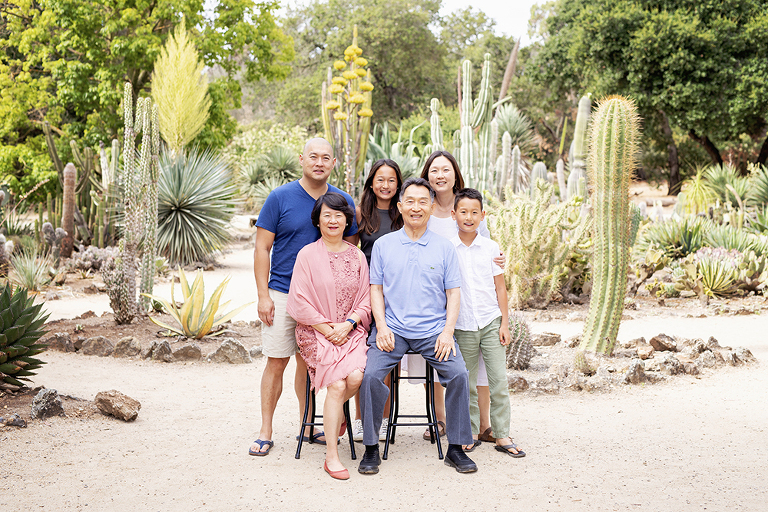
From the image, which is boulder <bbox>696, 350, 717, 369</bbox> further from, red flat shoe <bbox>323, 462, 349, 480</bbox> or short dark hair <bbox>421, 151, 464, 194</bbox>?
red flat shoe <bbox>323, 462, 349, 480</bbox>

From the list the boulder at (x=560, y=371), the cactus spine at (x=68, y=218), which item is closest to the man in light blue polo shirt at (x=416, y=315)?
the boulder at (x=560, y=371)

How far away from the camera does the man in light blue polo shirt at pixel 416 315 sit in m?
3.29

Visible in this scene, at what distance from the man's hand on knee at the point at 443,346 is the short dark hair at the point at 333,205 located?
2.59 feet

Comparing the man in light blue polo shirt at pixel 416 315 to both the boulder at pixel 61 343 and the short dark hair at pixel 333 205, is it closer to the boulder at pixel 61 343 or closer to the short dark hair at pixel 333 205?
the short dark hair at pixel 333 205

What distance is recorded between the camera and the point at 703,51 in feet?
64.1

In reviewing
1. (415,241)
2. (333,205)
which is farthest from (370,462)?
(333,205)

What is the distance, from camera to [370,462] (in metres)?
3.29

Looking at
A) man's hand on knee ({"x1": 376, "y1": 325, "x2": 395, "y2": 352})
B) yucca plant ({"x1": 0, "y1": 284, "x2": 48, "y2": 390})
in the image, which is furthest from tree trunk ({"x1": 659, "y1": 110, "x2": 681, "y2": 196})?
yucca plant ({"x1": 0, "y1": 284, "x2": 48, "y2": 390})

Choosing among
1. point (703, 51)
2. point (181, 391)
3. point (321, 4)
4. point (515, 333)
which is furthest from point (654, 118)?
point (181, 391)

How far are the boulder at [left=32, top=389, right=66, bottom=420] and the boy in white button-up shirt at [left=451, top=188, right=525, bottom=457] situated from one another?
7.99 ft

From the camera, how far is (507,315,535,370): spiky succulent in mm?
5320

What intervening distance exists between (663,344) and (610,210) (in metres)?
1.37

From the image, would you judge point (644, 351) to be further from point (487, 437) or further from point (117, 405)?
point (117, 405)

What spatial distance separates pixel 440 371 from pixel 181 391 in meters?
2.36
